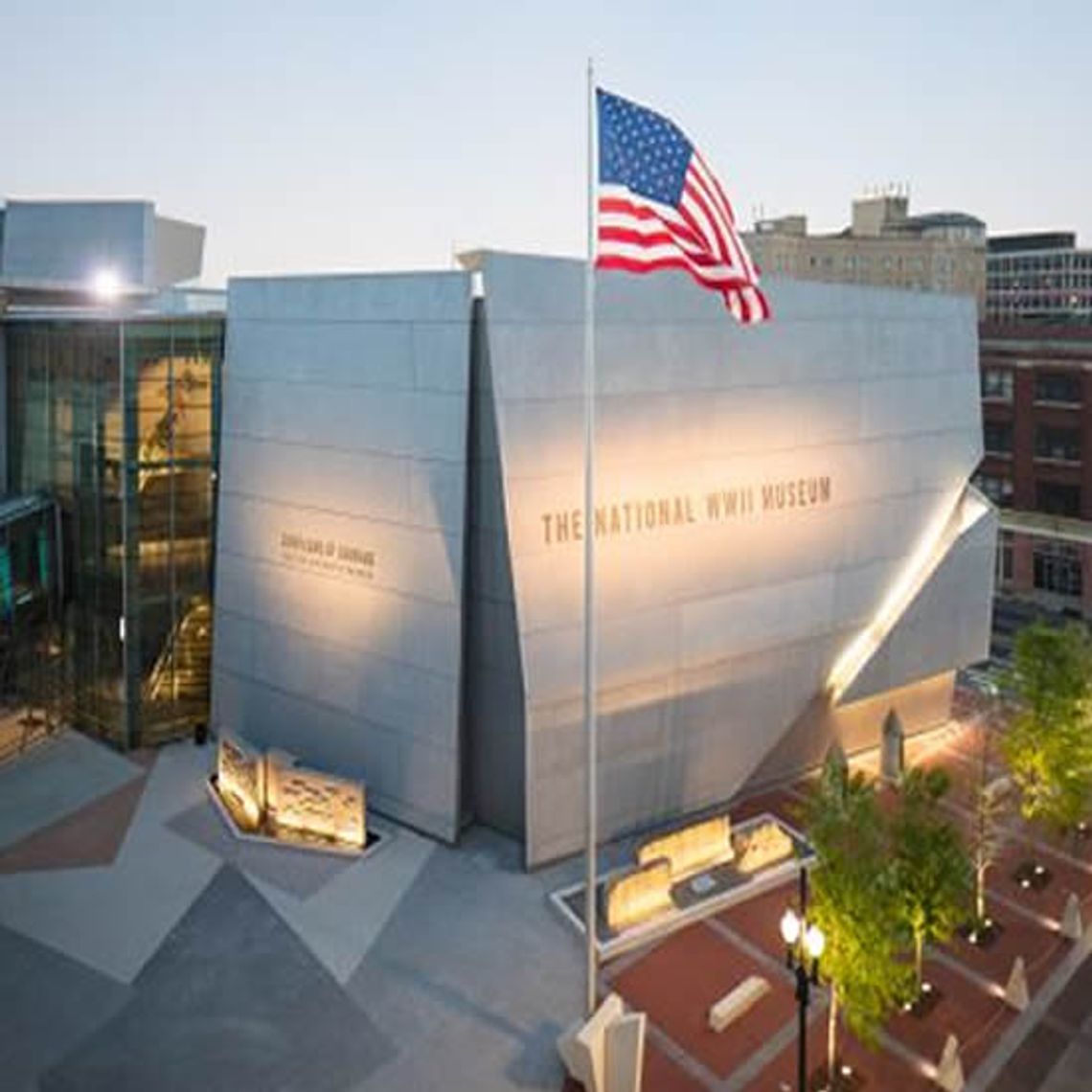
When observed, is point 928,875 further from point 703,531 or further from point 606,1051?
point 703,531

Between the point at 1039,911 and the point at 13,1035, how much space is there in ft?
68.3

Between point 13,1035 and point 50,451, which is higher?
point 50,451

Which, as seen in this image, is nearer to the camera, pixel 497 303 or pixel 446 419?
pixel 497 303

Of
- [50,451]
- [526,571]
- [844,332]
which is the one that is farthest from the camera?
[50,451]

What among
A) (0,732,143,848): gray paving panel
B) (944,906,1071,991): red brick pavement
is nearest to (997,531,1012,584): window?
(944,906,1071,991): red brick pavement

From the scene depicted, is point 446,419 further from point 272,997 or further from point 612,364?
point 272,997

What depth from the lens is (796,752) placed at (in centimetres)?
3114

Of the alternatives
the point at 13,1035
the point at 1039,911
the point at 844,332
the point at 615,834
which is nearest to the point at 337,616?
the point at 615,834

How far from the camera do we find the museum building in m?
25.1

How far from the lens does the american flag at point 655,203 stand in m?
16.8

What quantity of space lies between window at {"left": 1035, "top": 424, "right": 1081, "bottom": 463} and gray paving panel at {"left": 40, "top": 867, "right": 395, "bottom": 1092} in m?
45.9

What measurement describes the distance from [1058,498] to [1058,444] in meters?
2.70

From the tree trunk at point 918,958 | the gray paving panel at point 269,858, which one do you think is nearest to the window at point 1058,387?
the tree trunk at point 918,958

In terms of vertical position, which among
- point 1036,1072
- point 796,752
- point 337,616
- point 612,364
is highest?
point 612,364
